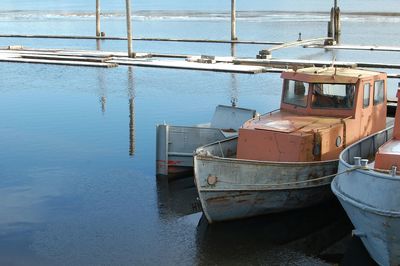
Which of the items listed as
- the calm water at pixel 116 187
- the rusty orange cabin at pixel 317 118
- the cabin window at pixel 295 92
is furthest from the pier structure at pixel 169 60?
the cabin window at pixel 295 92

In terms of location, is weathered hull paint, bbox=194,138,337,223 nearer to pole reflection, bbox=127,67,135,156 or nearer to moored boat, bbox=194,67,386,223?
moored boat, bbox=194,67,386,223

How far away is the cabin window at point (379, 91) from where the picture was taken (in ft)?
55.8

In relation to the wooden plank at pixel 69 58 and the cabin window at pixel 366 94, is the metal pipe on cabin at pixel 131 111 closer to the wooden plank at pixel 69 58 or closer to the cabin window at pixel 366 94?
the wooden plank at pixel 69 58

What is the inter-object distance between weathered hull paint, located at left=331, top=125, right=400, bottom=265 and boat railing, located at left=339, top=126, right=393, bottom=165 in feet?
3.96

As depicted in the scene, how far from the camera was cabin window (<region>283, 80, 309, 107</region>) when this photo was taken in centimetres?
1669

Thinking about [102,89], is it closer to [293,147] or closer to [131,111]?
[131,111]

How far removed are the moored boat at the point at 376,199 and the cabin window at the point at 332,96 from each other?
285cm

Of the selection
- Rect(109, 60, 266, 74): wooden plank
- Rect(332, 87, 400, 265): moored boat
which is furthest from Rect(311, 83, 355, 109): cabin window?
Rect(109, 60, 266, 74): wooden plank

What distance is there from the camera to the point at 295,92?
16.9 metres

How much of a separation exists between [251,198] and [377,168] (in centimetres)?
318

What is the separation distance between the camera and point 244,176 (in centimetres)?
1481

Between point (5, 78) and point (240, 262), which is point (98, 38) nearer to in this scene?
point (5, 78)

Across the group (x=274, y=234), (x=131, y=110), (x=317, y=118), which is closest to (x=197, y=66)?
(x=131, y=110)

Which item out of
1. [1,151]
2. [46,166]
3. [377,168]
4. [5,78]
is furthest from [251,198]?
[5,78]
